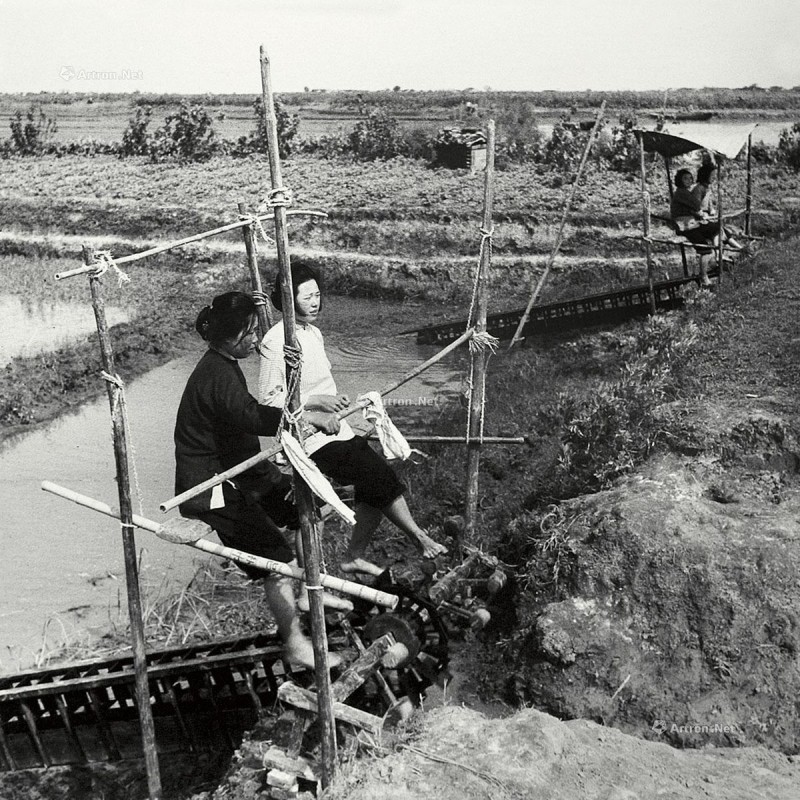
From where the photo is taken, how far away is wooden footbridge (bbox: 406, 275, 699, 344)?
10273 millimetres

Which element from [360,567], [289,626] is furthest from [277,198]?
[360,567]

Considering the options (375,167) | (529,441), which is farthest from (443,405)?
(375,167)

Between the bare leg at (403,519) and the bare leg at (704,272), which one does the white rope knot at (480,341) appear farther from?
the bare leg at (704,272)

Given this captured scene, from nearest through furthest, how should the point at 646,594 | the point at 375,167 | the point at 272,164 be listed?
1. the point at 272,164
2. the point at 646,594
3. the point at 375,167

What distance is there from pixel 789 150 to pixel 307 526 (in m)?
16.3

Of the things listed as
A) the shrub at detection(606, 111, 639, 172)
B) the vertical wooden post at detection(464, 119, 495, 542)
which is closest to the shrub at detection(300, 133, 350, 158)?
the shrub at detection(606, 111, 639, 172)

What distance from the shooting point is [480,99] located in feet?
88.9

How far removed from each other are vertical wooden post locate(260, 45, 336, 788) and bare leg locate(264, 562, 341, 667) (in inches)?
21.2

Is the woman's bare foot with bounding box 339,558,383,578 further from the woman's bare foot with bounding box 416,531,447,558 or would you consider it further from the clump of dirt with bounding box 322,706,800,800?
the clump of dirt with bounding box 322,706,800,800

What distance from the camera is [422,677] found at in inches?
162

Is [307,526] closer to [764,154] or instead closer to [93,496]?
[93,496]

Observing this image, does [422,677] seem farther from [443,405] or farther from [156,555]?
[443,405]

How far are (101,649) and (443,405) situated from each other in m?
4.21

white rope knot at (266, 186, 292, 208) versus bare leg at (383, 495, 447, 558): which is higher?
white rope knot at (266, 186, 292, 208)
